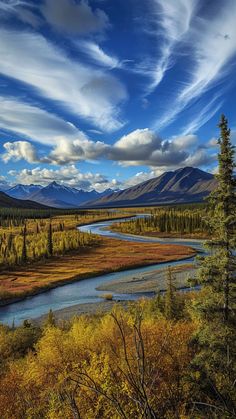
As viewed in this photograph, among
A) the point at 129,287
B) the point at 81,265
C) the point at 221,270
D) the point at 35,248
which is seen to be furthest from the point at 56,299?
the point at 221,270

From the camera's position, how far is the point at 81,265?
103438 millimetres

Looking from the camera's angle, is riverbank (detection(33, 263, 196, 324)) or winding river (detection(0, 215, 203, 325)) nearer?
riverbank (detection(33, 263, 196, 324))

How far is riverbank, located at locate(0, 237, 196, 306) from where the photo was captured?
78562 mm

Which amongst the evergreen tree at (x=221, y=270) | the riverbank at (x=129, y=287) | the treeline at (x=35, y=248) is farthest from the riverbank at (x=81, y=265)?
the evergreen tree at (x=221, y=270)

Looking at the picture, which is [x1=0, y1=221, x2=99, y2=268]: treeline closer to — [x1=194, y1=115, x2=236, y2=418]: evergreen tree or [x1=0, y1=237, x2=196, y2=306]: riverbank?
[x1=0, y1=237, x2=196, y2=306]: riverbank

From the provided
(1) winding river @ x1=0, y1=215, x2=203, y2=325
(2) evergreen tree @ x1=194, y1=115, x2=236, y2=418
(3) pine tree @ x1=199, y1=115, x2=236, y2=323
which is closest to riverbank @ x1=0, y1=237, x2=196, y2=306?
(1) winding river @ x1=0, y1=215, x2=203, y2=325

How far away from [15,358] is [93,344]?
31.2 ft

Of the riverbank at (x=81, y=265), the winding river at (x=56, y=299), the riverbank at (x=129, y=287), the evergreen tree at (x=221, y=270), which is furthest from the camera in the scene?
the riverbank at (x=81, y=265)

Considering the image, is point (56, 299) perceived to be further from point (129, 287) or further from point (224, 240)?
point (224, 240)

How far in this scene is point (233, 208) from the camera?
22.8 meters

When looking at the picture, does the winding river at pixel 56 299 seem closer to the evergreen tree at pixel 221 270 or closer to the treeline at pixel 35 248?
the treeline at pixel 35 248

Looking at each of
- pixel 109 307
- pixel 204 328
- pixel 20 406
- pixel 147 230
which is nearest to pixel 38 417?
pixel 20 406

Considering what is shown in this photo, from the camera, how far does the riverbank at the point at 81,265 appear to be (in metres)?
78.6

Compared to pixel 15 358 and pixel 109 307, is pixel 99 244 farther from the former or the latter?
pixel 15 358
